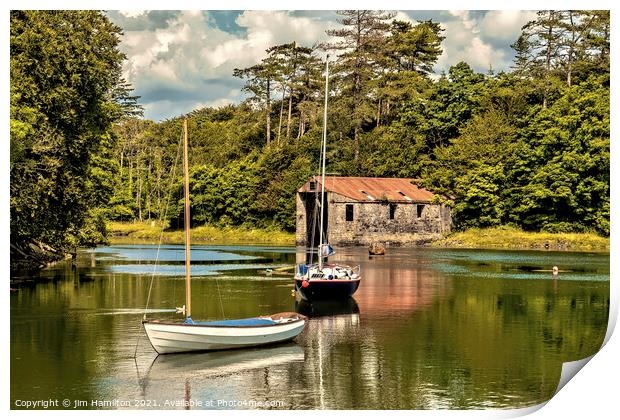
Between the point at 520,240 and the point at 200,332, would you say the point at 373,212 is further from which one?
the point at 200,332

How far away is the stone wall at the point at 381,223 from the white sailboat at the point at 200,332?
170 ft

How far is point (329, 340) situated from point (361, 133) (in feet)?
228

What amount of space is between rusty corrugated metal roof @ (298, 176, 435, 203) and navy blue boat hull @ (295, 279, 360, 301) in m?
39.2

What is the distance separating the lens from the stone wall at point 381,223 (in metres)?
81.4

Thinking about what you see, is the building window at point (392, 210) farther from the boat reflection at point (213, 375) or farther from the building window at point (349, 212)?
the boat reflection at point (213, 375)

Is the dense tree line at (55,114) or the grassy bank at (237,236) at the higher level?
the dense tree line at (55,114)

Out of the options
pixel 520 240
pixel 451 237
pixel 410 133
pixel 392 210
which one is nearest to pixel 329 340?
pixel 520 240

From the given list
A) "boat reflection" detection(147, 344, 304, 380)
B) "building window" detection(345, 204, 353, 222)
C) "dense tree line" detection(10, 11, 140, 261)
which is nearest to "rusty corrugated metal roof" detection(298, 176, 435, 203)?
"building window" detection(345, 204, 353, 222)

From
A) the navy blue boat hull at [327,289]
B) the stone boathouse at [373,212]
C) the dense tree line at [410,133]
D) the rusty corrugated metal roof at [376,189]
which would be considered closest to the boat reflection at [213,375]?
the navy blue boat hull at [327,289]

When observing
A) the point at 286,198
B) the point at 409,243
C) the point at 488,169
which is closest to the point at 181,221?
the point at 286,198

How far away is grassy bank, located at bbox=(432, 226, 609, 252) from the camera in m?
70.7

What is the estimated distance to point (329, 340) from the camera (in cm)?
3030

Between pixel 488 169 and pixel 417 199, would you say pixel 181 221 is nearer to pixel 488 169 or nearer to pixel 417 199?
pixel 417 199
